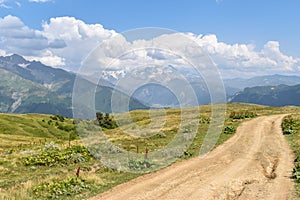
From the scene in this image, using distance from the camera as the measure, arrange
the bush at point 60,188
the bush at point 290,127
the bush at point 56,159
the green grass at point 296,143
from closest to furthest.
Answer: the bush at point 60,188, the green grass at point 296,143, the bush at point 56,159, the bush at point 290,127

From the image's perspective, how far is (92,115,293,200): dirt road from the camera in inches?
787

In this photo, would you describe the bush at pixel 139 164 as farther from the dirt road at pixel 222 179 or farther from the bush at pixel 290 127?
the bush at pixel 290 127

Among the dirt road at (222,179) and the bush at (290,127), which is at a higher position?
the bush at (290,127)

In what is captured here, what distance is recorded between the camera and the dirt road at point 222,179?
19984 mm

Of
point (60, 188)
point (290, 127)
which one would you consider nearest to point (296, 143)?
point (290, 127)

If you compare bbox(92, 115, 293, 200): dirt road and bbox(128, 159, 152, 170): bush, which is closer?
bbox(92, 115, 293, 200): dirt road

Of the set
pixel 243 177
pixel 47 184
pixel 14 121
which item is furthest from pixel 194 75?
pixel 14 121

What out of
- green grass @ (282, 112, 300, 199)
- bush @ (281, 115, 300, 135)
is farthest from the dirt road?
bush @ (281, 115, 300, 135)

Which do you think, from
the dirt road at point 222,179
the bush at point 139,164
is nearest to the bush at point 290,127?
the dirt road at point 222,179

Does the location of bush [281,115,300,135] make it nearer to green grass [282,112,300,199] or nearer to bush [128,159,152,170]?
green grass [282,112,300,199]

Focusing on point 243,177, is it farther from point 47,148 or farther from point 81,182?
point 47,148

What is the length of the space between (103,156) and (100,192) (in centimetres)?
1334

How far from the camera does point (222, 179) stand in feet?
76.7

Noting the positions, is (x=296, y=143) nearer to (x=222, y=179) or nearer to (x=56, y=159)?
(x=222, y=179)
